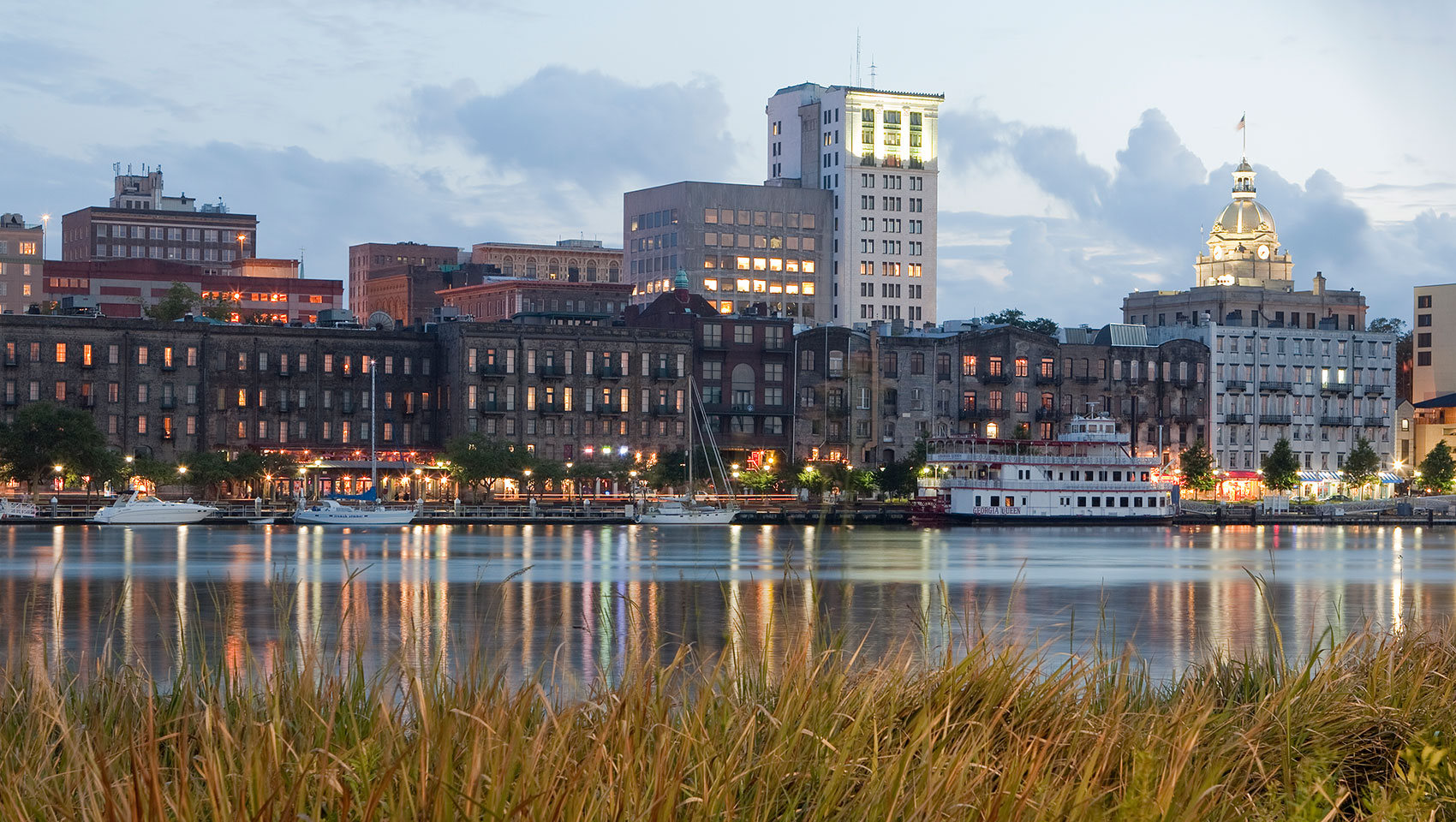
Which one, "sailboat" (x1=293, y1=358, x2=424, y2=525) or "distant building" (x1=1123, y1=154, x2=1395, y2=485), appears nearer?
"sailboat" (x1=293, y1=358, x2=424, y2=525)

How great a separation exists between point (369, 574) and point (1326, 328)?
10758 cm

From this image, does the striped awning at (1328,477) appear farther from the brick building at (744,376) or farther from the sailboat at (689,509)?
the sailboat at (689,509)

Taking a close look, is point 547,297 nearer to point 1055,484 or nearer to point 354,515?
point 354,515

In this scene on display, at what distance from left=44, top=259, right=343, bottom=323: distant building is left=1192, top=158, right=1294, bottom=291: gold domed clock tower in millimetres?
93475

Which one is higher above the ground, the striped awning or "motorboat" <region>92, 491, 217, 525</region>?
the striped awning

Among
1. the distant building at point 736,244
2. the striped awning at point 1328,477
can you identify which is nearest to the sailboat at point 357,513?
the striped awning at point 1328,477

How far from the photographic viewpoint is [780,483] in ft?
385

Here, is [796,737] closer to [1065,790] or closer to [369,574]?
[1065,790]

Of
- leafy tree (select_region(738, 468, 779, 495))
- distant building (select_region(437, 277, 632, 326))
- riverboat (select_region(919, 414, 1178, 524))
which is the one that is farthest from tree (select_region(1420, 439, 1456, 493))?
distant building (select_region(437, 277, 632, 326))

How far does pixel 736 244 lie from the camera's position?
192000 millimetres

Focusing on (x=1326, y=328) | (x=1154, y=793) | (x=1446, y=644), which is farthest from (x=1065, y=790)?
(x=1326, y=328)

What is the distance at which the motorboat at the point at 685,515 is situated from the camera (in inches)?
4077

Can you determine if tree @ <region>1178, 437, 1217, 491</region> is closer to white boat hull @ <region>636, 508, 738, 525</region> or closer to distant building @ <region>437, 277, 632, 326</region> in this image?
white boat hull @ <region>636, 508, 738, 525</region>

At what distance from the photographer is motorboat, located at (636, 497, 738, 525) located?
103562 mm
